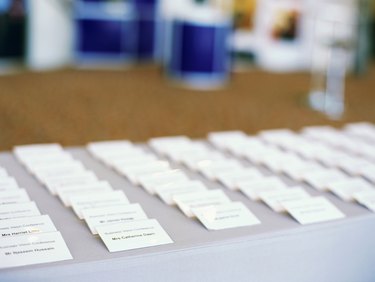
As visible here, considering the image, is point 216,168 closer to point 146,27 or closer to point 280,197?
point 280,197

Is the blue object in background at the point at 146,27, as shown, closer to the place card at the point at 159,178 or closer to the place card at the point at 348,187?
the place card at the point at 159,178

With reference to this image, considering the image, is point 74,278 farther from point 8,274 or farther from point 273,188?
point 273,188

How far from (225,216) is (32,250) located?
546mm

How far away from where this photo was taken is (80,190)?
1.78 metres

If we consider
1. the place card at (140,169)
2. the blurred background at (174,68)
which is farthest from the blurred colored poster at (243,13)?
the place card at (140,169)

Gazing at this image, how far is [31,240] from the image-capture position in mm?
1403

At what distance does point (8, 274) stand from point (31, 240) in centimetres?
16

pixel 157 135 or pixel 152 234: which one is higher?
pixel 152 234

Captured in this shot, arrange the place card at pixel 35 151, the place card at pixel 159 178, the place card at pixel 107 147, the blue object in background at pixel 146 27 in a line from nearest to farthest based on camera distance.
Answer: the place card at pixel 159 178 → the place card at pixel 35 151 → the place card at pixel 107 147 → the blue object in background at pixel 146 27

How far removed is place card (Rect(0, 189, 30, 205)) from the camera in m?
1.66

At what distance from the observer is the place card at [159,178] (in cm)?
186

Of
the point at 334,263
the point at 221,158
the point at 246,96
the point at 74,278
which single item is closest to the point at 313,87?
the point at 246,96

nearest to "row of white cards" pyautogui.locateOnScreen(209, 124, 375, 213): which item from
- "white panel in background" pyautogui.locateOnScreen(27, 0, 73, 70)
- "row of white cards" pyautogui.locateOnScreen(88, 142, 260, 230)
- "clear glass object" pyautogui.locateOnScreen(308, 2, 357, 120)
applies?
"row of white cards" pyautogui.locateOnScreen(88, 142, 260, 230)

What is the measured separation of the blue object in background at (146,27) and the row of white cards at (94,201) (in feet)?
22.9
